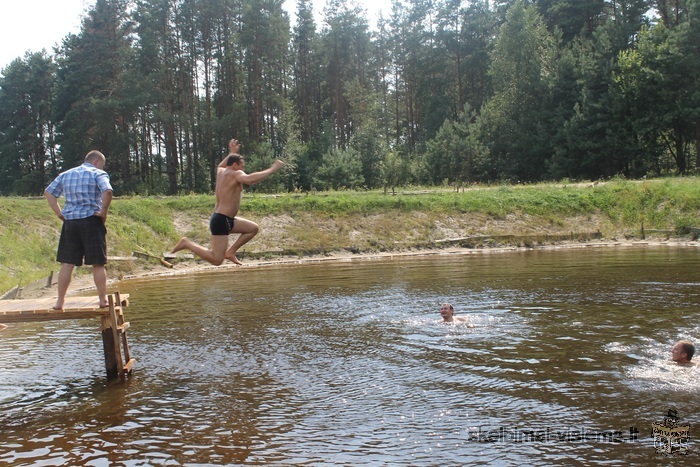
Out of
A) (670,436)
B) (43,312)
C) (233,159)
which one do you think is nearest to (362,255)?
(233,159)

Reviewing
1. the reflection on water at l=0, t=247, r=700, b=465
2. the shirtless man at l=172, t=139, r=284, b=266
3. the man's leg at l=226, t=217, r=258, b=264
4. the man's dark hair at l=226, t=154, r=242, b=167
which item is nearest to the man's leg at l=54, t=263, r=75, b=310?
the reflection on water at l=0, t=247, r=700, b=465

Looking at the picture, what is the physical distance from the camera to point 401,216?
38.4 meters

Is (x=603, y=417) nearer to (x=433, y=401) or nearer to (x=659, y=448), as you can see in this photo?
(x=659, y=448)

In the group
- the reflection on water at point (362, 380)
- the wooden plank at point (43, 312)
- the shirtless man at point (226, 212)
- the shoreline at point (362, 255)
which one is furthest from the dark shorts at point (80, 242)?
the shoreline at point (362, 255)

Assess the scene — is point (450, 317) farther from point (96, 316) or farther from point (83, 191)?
point (83, 191)

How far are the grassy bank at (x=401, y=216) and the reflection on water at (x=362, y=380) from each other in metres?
14.4

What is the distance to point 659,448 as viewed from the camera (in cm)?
756

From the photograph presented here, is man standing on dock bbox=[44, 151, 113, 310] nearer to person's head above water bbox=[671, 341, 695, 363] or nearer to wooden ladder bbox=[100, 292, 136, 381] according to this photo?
wooden ladder bbox=[100, 292, 136, 381]

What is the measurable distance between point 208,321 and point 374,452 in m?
9.73

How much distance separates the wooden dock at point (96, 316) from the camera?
10906 mm

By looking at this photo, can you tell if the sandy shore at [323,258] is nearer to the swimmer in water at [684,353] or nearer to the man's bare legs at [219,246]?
the man's bare legs at [219,246]

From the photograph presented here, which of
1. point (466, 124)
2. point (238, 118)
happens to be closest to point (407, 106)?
point (466, 124)

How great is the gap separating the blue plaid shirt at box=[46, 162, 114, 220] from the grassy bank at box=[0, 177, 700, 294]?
20.6 metres

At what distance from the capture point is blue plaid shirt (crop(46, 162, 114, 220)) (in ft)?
34.5
